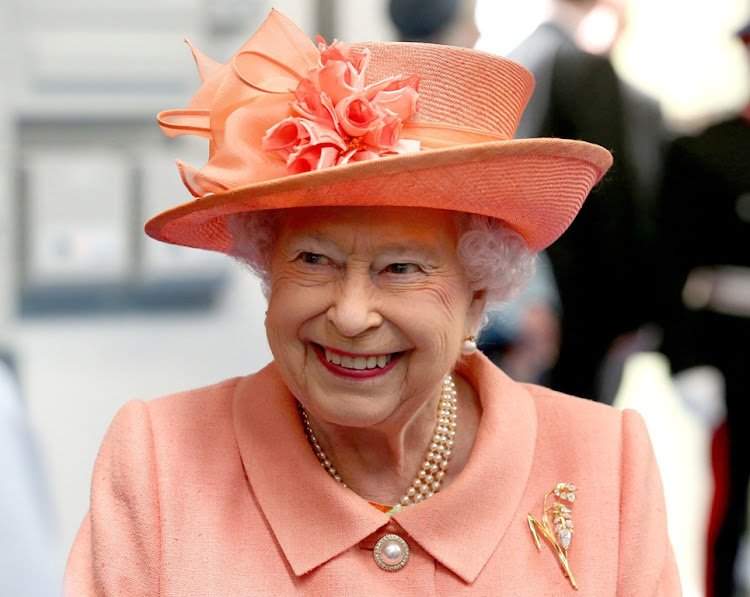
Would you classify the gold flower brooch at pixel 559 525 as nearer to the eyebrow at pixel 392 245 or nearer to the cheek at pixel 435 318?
A: the cheek at pixel 435 318

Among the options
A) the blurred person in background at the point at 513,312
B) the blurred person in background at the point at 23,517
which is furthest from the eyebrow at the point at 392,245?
the blurred person in background at the point at 513,312

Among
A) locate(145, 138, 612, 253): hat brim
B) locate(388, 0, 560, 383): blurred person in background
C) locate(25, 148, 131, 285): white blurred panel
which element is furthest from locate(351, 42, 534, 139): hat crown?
locate(25, 148, 131, 285): white blurred panel

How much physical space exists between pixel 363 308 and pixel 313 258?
132 millimetres

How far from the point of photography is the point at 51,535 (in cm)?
104

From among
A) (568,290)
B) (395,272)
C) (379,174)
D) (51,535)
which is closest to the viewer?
(51,535)

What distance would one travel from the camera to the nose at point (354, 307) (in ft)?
4.94

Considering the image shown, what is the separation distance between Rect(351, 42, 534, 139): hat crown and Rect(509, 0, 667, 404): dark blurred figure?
1.74m

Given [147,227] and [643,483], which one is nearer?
[147,227]

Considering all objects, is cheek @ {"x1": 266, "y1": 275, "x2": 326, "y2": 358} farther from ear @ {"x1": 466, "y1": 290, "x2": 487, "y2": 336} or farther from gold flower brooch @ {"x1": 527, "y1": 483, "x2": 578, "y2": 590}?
gold flower brooch @ {"x1": 527, "y1": 483, "x2": 578, "y2": 590}

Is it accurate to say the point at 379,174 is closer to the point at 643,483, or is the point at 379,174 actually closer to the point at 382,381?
the point at 382,381

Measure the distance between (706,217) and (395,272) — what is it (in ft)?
7.29

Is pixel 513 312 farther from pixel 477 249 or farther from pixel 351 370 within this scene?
pixel 351 370

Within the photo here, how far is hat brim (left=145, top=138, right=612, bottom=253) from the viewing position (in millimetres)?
1400

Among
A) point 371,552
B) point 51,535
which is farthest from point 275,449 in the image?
point 51,535
